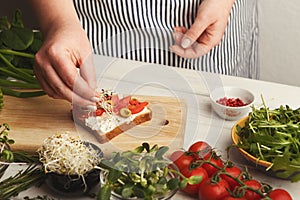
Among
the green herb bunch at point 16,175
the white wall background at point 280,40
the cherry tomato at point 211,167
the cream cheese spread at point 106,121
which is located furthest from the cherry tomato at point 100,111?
the white wall background at point 280,40

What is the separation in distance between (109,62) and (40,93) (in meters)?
0.19

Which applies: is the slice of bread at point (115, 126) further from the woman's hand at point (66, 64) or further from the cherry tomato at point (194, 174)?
the cherry tomato at point (194, 174)

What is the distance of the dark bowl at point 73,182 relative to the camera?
111cm

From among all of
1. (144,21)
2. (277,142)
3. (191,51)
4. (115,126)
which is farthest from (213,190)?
(144,21)

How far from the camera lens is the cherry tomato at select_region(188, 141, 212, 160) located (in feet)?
3.84

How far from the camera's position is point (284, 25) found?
2447mm

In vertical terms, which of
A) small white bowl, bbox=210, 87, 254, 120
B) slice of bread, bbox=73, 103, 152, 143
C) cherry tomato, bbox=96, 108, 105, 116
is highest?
cherry tomato, bbox=96, 108, 105, 116

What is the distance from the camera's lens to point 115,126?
4.29 feet

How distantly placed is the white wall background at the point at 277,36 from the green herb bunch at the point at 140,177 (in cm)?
138

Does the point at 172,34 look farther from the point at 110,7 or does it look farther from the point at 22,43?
the point at 22,43

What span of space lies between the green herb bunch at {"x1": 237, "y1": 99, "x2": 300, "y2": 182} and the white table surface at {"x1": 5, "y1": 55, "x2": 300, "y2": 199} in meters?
0.08

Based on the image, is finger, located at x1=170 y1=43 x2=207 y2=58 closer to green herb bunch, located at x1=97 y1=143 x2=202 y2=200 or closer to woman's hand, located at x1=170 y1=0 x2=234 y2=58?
woman's hand, located at x1=170 y1=0 x2=234 y2=58

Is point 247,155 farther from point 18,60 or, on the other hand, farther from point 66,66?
point 18,60

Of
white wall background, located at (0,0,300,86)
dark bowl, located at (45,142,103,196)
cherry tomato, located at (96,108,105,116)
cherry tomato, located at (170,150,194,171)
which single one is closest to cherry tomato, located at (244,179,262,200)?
cherry tomato, located at (170,150,194,171)
